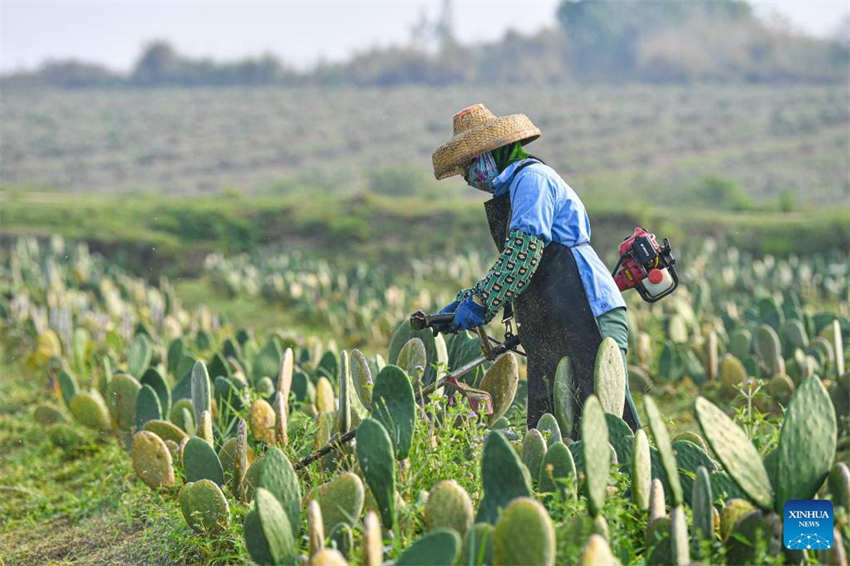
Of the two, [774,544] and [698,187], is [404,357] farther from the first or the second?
[698,187]

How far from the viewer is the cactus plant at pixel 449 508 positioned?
2.25 metres

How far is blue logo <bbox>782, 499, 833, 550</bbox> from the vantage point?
2227mm

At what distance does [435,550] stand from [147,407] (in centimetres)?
223

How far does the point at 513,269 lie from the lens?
2.93 meters

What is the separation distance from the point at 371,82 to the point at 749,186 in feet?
77.6

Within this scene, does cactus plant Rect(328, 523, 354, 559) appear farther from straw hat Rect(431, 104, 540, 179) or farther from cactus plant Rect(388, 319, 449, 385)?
straw hat Rect(431, 104, 540, 179)

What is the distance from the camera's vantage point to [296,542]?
2.47 metres

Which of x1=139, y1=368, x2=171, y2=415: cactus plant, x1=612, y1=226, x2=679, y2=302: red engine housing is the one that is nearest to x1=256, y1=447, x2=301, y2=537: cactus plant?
x1=612, y1=226, x2=679, y2=302: red engine housing

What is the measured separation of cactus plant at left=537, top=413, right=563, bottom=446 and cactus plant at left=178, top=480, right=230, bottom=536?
3.05 ft

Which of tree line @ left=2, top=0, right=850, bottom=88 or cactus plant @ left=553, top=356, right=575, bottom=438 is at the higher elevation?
tree line @ left=2, top=0, right=850, bottom=88

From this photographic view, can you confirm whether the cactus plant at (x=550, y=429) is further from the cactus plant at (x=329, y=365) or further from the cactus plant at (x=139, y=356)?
the cactus plant at (x=139, y=356)

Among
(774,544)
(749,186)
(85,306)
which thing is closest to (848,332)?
(774,544)

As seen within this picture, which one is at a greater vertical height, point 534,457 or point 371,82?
point 371,82

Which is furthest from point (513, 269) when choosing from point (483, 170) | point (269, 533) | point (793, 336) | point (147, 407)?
point (793, 336)
